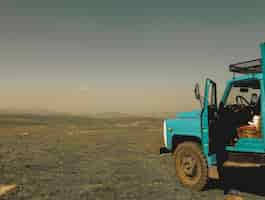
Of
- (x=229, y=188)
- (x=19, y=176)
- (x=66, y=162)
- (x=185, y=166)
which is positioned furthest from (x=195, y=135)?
(x=66, y=162)

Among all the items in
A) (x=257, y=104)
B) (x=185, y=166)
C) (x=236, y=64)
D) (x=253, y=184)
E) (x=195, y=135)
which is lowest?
(x=253, y=184)

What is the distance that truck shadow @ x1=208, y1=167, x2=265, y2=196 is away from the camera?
793cm

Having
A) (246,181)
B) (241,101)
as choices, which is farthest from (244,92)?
(246,181)

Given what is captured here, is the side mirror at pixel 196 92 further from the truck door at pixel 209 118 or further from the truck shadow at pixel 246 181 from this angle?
the truck shadow at pixel 246 181

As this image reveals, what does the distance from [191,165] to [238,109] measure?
1889 mm

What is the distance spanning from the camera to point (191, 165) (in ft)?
24.8

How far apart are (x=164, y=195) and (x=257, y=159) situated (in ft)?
7.86

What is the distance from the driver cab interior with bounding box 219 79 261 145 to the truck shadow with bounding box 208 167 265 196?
1.64 metres

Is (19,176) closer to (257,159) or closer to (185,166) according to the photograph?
(185,166)

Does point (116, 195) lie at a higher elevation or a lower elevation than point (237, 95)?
lower

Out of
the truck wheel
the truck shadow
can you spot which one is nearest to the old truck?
the truck wheel

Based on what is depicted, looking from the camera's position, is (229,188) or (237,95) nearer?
(237,95)

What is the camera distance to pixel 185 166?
7.72 metres

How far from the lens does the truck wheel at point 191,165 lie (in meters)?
7.29
